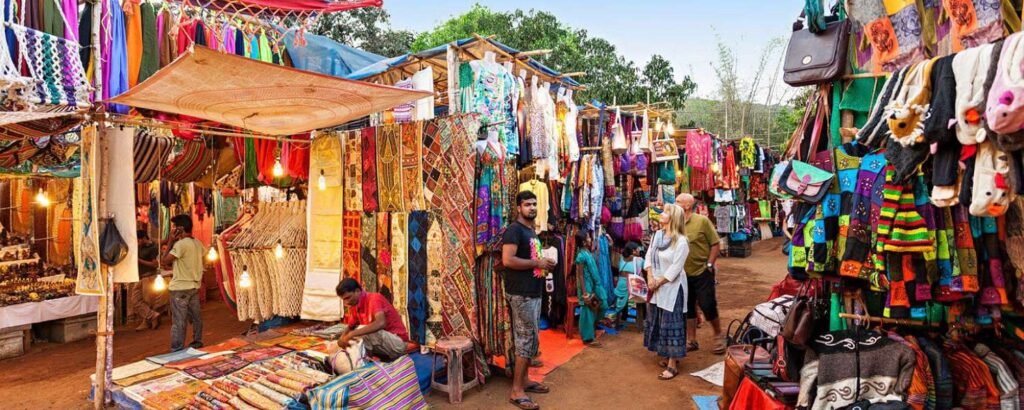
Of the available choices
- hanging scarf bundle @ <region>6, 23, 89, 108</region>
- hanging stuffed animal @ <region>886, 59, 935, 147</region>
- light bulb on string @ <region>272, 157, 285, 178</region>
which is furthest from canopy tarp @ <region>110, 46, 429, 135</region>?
hanging stuffed animal @ <region>886, 59, 935, 147</region>

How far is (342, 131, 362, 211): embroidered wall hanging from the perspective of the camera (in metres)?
5.62

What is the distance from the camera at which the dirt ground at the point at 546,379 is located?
4.64 m

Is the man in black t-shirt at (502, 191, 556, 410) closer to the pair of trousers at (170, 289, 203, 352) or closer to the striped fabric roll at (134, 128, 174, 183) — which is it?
the pair of trousers at (170, 289, 203, 352)

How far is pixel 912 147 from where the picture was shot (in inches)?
100

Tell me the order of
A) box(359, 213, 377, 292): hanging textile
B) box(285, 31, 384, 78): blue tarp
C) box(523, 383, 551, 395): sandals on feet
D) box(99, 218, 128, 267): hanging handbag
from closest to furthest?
box(99, 218, 128, 267): hanging handbag → box(523, 383, 551, 395): sandals on feet → box(359, 213, 377, 292): hanging textile → box(285, 31, 384, 78): blue tarp

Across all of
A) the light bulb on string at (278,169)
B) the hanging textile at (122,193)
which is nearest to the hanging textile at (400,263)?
the light bulb on string at (278,169)

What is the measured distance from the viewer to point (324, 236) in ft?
19.2

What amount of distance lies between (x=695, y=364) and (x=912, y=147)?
3.46 metres

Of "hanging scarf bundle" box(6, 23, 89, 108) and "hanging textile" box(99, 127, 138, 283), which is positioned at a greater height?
"hanging scarf bundle" box(6, 23, 89, 108)

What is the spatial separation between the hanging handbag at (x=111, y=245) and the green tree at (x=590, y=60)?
13.5m

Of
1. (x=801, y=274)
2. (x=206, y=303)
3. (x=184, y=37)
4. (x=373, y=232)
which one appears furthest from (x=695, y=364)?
(x=206, y=303)

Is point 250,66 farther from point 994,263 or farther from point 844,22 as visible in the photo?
point 994,263

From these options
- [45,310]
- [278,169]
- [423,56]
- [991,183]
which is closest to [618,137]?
[423,56]

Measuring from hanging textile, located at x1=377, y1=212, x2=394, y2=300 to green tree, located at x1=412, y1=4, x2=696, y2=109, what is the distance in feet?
39.3
